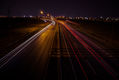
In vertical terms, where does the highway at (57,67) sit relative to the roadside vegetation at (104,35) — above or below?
below

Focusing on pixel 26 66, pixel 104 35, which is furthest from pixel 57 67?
pixel 104 35

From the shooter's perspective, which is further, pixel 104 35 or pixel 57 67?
pixel 104 35

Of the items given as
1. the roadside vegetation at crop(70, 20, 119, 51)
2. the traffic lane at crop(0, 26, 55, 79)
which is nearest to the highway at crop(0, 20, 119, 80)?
the traffic lane at crop(0, 26, 55, 79)

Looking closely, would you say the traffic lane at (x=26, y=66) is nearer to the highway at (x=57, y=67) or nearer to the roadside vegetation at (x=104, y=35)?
the highway at (x=57, y=67)

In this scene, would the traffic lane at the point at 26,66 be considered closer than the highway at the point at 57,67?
No

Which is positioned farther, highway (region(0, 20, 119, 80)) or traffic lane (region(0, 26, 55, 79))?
traffic lane (region(0, 26, 55, 79))

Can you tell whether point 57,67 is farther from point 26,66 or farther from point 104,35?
point 104,35

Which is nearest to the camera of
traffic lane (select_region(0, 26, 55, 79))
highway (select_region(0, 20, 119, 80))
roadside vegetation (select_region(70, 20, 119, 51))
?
highway (select_region(0, 20, 119, 80))

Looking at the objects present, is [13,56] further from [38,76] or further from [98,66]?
[98,66]

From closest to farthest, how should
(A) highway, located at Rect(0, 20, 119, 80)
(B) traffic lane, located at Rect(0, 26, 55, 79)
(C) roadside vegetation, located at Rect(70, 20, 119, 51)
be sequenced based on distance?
(A) highway, located at Rect(0, 20, 119, 80) < (B) traffic lane, located at Rect(0, 26, 55, 79) < (C) roadside vegetation, located at Rect(70, 20, 119, 51)

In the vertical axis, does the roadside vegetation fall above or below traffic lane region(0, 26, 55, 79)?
above

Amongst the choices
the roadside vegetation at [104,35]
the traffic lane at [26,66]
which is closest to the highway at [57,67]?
the traffic lane at [26,66]

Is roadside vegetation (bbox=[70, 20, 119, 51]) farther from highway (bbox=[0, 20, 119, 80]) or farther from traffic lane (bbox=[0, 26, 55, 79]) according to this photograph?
traffic lane (bbox=[0, 26, 55, 79])

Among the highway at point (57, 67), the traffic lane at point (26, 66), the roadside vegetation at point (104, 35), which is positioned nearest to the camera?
the highway at point (57, 67)
